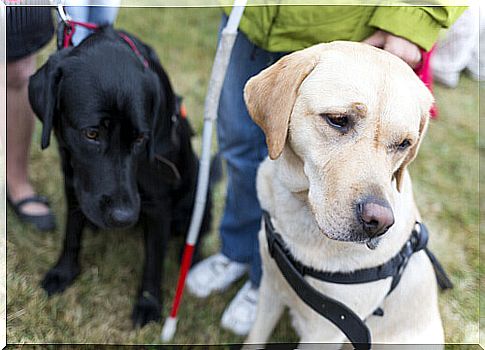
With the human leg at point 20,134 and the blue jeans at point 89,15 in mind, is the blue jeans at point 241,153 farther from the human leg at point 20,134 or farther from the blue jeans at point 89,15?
the human leg at point 20,134

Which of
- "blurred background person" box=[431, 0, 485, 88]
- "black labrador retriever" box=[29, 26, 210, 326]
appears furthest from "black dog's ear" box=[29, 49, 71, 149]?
"blurred background person" box=[431, 0, 485, 88]

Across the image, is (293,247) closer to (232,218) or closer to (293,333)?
(293,333)

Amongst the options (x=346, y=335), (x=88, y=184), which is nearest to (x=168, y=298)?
(x=88, y=184)

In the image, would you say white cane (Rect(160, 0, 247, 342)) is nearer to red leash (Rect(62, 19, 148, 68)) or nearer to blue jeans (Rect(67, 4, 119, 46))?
red leash (Rect(62, 19, 148, 68))

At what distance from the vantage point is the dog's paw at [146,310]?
8.73 ft

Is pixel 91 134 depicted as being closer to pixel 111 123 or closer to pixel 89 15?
pixel 111 123

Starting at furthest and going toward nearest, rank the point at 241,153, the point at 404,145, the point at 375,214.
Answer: the point at 241,153
the point at 404,145
the point at 375,214

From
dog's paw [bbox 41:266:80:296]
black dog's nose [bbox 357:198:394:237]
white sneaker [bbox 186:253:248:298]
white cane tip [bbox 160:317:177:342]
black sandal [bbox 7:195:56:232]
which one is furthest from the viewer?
black sandal [bbox 7:195:56:232]

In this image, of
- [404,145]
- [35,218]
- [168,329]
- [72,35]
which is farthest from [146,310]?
[404,145]

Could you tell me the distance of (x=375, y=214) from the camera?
1.60 meters

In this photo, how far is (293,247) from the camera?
6.71 feet

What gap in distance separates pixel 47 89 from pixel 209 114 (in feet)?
1.83

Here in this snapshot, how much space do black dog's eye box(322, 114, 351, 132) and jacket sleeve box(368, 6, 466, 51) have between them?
18.2 inches

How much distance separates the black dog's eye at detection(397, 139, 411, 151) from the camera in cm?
172
